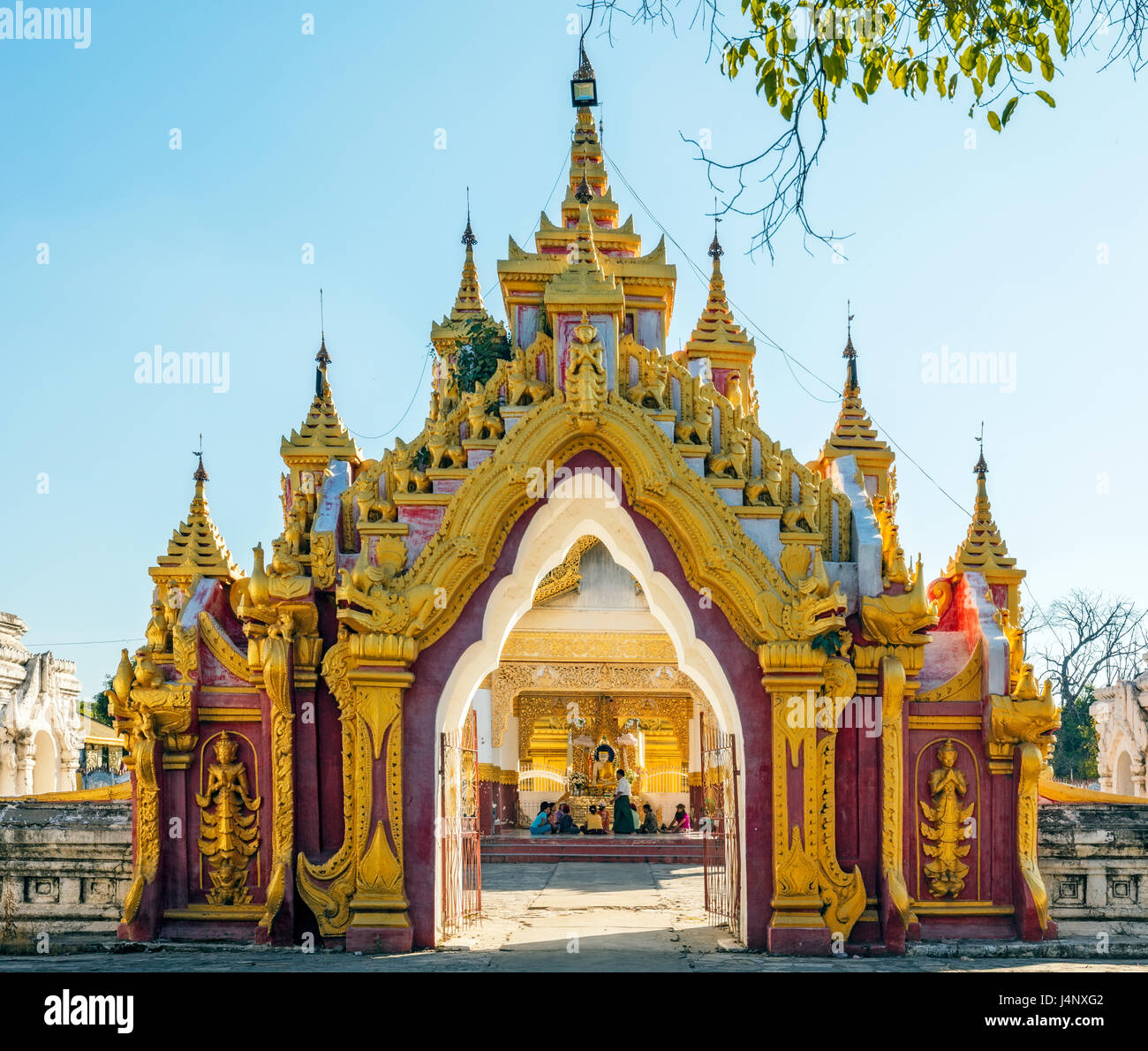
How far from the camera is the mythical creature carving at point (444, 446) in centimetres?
1128

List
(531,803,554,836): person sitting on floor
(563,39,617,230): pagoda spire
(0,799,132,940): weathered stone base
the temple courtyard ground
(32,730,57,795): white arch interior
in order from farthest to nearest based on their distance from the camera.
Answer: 1. (32,730,57,795): white arch interior
2. (531,803,554,836): person sitting on floor
3. (563,39,617,230): pagoda spire
4. (0,799,132,940): weathered stone base
5. the temple courtyard ground

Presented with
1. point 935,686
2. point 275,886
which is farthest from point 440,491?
point 935,686

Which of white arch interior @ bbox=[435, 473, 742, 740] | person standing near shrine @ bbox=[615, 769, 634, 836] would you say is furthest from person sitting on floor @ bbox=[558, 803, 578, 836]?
white arch interior @ bbox=[435, 473, 742, 740]

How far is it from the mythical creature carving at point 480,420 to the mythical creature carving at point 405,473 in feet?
0.26

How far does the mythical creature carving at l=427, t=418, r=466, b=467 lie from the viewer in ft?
37.0

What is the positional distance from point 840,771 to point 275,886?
15.4 ft

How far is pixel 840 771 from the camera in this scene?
11.0 metres

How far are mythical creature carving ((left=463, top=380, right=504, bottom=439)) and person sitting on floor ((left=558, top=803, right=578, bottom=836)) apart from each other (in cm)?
1538

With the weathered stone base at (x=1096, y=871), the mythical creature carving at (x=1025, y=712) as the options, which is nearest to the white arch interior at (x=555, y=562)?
the mythical creature carving at (x=1025, y=712)

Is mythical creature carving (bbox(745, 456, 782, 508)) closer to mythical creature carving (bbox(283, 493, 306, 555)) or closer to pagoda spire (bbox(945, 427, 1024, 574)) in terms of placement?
mythical creature carving (bbox(283, 493, 306, 555))

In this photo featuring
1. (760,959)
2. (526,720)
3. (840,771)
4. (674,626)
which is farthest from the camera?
(526,720)

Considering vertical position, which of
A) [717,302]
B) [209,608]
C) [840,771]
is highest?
[717,302]
